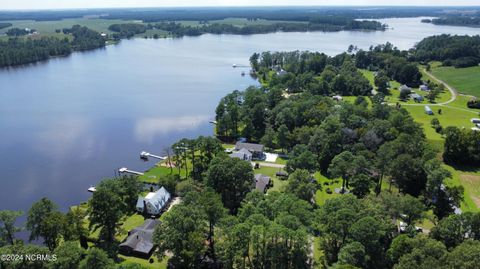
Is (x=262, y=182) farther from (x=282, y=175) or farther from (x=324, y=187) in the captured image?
(x=324, y=187)

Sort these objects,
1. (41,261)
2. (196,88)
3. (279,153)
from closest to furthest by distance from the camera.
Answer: (41,261), (279,153), (196,88)

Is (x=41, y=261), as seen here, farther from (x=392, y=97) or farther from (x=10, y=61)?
(x=10, y=61)

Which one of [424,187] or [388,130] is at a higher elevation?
[388,130]

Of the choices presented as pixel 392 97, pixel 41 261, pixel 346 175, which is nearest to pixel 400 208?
pixel 346 175

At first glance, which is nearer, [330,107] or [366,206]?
[366,206]

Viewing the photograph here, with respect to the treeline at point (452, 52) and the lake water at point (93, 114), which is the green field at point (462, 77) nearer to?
the treeline at point (452, 52)
